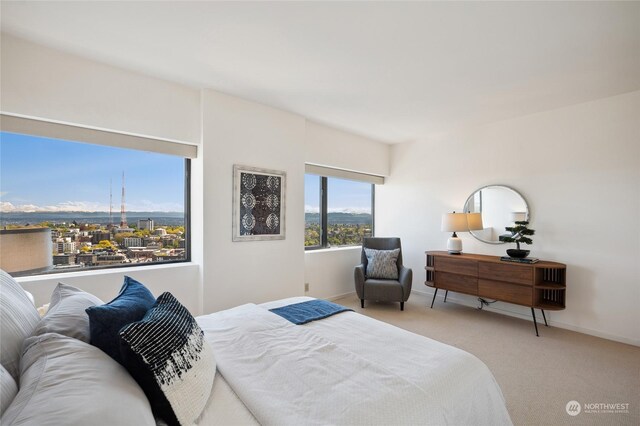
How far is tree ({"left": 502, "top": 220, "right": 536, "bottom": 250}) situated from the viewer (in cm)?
340

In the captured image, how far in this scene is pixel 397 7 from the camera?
1821 mm

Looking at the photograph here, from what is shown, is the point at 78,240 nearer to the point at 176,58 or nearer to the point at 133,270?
the point at 133,270

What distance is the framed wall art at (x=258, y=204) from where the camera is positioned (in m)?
3.31

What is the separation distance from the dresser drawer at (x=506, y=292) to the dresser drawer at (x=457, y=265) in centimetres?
17

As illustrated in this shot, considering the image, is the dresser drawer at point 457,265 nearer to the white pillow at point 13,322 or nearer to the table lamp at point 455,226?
the table lamp at point 455,226

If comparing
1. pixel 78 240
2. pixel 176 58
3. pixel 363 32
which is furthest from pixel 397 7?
pixel 78 240

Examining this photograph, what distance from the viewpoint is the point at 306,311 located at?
6.80 ft

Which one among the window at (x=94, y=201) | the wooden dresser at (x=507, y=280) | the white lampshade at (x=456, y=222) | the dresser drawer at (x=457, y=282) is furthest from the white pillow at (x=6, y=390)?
the white lampshade at (x=456, y=222)

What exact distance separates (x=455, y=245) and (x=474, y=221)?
42cm

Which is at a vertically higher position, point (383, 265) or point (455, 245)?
point (455, 245)

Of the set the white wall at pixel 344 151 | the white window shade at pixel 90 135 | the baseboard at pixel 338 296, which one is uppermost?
the white wall at pixel 344 151

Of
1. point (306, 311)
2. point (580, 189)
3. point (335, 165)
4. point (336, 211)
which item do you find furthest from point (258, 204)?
point (580, 189)

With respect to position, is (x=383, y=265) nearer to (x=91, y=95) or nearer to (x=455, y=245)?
(x=455, y=245)

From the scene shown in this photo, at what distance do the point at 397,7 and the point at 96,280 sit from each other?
3211 mm
